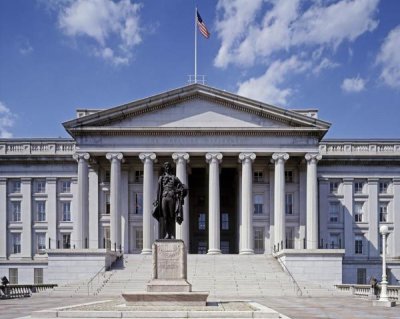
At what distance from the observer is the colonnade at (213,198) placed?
6138 centimetres

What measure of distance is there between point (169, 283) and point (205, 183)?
46026mm

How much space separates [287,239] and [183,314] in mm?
45336

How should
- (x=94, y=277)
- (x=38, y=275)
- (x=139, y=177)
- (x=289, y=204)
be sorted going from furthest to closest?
(x=38, y=275) < (x=139, y=177) < (x=289, y=204) < (x=94, y=277)

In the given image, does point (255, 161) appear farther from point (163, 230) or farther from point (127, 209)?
point (163, 230)

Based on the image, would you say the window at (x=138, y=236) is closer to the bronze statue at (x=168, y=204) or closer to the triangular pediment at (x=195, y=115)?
the triangular pediment at (x=195, y=115)

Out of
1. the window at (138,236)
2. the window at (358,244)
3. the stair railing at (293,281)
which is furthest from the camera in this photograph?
the window at (358,244)

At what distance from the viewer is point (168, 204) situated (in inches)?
1075

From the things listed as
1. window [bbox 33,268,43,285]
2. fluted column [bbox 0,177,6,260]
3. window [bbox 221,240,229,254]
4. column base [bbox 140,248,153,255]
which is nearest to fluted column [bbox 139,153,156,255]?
column base [bbox 140,248,153,255]

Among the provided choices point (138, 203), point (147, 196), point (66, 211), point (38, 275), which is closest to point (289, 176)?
point (147, 196)

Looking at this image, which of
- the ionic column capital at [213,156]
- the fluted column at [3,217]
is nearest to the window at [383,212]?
the ionic column capital at [213,156]

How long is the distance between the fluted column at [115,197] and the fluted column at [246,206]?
42.6ft

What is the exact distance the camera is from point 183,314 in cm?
2311

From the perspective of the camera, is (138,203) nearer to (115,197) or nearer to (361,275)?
(115,197)

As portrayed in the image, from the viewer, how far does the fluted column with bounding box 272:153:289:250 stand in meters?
61.4
